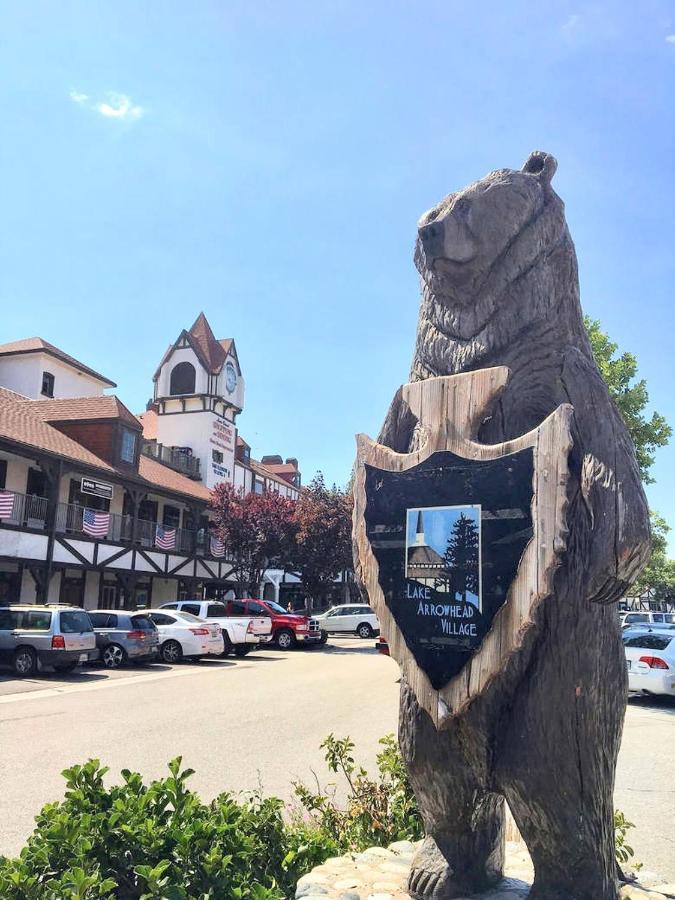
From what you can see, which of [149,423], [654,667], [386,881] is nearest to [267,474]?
[149,423]

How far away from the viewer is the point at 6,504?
18156mm

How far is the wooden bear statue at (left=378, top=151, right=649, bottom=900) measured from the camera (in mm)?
2377

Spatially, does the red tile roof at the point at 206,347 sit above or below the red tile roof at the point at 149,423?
above

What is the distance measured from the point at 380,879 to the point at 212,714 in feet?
25.3

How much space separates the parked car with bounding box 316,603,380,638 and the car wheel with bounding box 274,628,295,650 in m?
6.27

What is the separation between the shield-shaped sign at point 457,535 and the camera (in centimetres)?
234

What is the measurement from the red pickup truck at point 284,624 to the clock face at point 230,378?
17.4 m

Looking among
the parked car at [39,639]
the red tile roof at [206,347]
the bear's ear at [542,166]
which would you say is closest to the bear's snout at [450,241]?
the bear's ear at [542,166]

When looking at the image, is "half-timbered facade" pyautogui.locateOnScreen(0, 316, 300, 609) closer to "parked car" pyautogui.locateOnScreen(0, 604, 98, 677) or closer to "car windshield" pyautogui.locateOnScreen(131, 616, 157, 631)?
"car windshield" pyautogui.locateOnScreen(131, 616, 157, 631)

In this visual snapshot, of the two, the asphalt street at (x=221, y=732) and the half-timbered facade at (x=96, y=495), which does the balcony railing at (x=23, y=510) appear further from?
the asphalt street at (x=221, y=732)

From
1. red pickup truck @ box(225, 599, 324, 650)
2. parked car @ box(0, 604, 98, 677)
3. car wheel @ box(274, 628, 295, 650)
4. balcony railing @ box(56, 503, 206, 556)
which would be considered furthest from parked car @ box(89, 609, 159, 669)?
car wheel @ box(274, 628, 295, 650)

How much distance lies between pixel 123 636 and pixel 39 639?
8.26 feet

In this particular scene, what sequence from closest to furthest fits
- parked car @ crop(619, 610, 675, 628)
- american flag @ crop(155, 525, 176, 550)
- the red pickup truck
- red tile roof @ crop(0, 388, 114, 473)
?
red tile roof @ crop(0, 388, 114, 473) → the red pickup truck → american flag @ crop(155, 525, 176, 550) → parked car @ crop(619, 610, 675, 628)

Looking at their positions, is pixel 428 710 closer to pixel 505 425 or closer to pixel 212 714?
pixel 505 425
